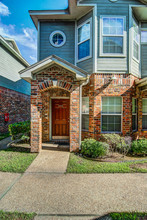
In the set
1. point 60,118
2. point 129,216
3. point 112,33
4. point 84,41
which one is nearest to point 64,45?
point 84,41

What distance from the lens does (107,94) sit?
6.19m

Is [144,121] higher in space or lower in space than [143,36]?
lower

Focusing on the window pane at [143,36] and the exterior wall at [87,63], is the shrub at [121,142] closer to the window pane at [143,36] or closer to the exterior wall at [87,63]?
the exterior wall at [87,63]

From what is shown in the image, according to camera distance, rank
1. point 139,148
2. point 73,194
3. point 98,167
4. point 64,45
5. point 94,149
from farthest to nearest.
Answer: point 64,45 < point 139,148 < point 94,149 < point 98,167 < point 73,194

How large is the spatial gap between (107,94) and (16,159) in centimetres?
469

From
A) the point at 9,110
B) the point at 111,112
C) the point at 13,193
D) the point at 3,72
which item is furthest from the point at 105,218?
the point at 3,72

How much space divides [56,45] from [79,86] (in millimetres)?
3624

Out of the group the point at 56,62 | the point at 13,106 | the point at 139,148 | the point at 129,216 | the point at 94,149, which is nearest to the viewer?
the point at 129,216

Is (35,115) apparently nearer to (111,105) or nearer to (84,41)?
(111,105)

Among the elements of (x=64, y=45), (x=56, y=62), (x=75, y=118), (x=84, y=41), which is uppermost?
(x=64, y=45)

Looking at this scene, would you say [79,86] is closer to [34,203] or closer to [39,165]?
[39,165]

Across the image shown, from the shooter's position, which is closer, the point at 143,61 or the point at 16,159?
the point at 16,159

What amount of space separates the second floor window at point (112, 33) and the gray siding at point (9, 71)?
23.9 ft

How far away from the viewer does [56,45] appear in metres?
7.46
